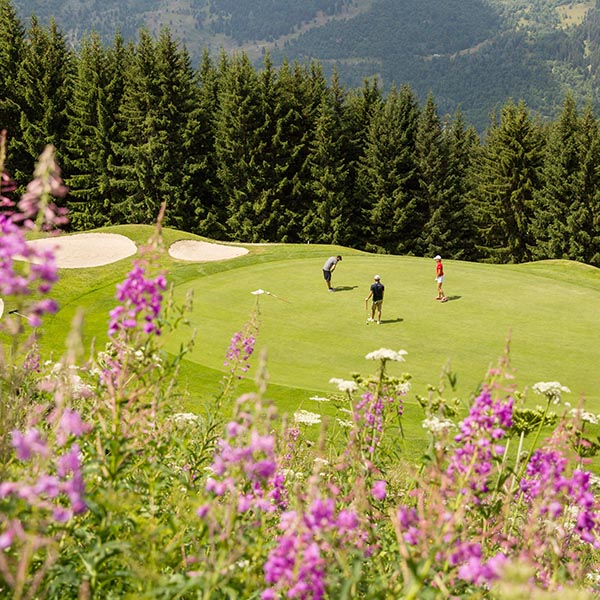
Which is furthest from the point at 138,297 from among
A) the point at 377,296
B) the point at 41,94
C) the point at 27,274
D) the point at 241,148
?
the point at 41,94

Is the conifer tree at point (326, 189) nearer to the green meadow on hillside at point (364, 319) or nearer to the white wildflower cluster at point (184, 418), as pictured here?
the green meadow on hillside at point (364, 319)

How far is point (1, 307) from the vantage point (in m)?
17.2

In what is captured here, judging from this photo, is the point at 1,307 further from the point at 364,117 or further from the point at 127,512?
the point at 364,117

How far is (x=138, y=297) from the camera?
300 centimetres

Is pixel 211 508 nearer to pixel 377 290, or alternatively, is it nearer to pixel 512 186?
pixel 377 290

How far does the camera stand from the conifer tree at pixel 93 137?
4344 cm

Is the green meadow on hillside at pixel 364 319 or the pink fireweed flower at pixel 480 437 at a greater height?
the pink fireweed flower at pixel 480 437

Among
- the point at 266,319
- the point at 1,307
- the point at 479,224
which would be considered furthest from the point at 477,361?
the point at 479,224

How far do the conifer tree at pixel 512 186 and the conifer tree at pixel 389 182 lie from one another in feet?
22.2

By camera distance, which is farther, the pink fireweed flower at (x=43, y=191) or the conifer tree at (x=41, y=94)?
the conifer tree at (x=41, y=94)

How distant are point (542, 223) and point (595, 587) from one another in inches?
1919

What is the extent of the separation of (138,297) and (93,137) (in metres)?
44.8

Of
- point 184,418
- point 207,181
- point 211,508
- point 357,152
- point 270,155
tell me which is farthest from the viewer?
point 357,152

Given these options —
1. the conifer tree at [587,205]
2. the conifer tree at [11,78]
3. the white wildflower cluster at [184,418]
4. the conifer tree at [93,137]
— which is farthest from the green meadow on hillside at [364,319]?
the conifer tree at [11,78]
